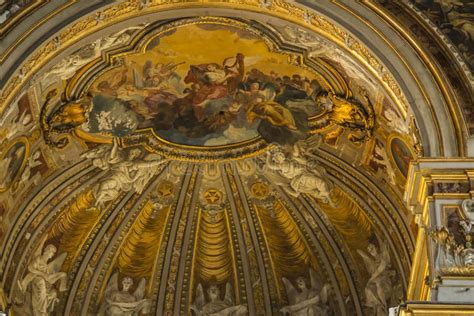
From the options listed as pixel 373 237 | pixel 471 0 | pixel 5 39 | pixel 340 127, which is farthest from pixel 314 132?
pixel 5 39

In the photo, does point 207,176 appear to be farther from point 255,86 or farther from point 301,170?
point 255,86

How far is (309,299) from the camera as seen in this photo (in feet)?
73.0

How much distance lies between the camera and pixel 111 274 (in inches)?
880

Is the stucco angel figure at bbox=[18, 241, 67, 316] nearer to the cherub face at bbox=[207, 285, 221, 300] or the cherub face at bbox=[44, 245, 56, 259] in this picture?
the cherub face at bbox=[44, 245, 56, 259]

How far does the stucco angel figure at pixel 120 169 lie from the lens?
21.0 metres

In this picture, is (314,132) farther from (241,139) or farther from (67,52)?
(67,52)

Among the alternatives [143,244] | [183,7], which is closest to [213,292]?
[143,244]

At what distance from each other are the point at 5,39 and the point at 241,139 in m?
Result: 4.63

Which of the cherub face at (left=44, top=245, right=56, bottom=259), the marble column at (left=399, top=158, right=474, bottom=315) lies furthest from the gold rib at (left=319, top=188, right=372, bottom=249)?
the cherub face at (left=44, top=245, right=56, bottom=259)

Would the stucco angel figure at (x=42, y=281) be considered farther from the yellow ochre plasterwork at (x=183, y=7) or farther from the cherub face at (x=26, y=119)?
the yellow ochre plasterwork at (x=183, y=7)

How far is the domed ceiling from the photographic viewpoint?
19.4 meters

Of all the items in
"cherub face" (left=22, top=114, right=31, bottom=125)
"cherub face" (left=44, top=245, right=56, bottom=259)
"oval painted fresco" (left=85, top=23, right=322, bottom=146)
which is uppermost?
"oval painted fresco" (left=85, top=23, right=322, bottom=146)

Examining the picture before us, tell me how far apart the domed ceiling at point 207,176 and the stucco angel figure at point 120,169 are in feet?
0.07

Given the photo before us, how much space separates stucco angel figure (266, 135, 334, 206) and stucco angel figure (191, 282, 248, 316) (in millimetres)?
2134
